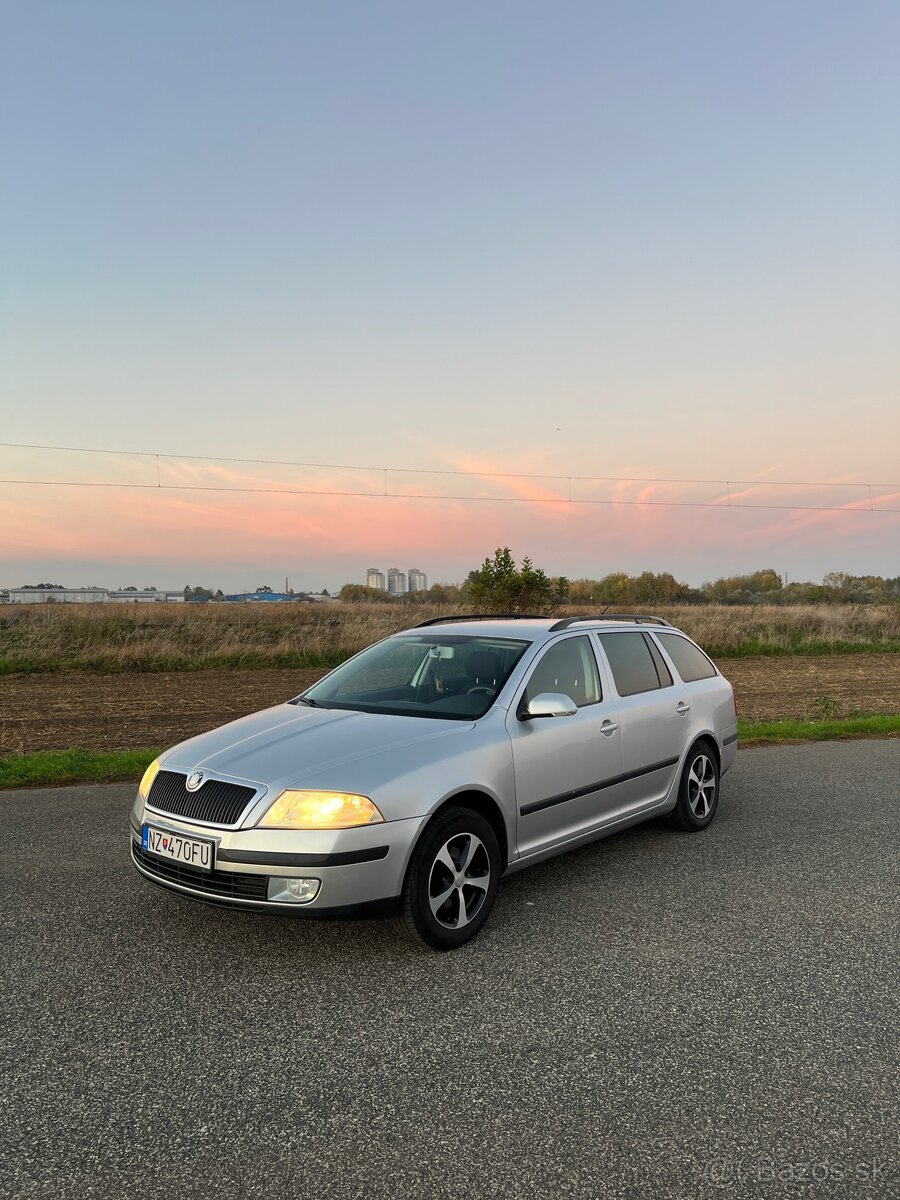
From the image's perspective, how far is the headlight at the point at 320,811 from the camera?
408 centimetres

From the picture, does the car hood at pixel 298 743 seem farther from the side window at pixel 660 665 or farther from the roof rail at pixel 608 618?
the side window at pixel 660 665

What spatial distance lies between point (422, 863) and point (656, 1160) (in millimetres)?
1775

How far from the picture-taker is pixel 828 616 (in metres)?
36.8

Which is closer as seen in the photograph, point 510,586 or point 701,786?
point 701,786

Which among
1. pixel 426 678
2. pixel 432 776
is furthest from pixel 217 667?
pixel 432 776

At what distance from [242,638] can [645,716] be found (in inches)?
900

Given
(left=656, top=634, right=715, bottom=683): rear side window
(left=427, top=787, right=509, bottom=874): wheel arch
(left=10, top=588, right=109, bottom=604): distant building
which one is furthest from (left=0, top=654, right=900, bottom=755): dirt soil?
(left=10, top=588, right=109, bottom=604): distant building

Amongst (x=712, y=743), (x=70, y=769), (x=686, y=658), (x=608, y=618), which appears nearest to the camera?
(x=608, y=618)

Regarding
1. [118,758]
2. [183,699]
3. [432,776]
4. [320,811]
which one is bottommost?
[183,699]

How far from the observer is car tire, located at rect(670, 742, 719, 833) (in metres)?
6.58

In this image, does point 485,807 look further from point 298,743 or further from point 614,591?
point 614,591

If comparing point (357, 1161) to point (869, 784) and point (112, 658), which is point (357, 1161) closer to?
point (869, 784)

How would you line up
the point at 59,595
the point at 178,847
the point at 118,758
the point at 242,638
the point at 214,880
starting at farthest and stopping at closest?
the point at 59,595 → the point at 242,638 → the point at 118,758 → the point at 178,847 → the point at 214,880

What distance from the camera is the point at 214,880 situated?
13.6 feet
